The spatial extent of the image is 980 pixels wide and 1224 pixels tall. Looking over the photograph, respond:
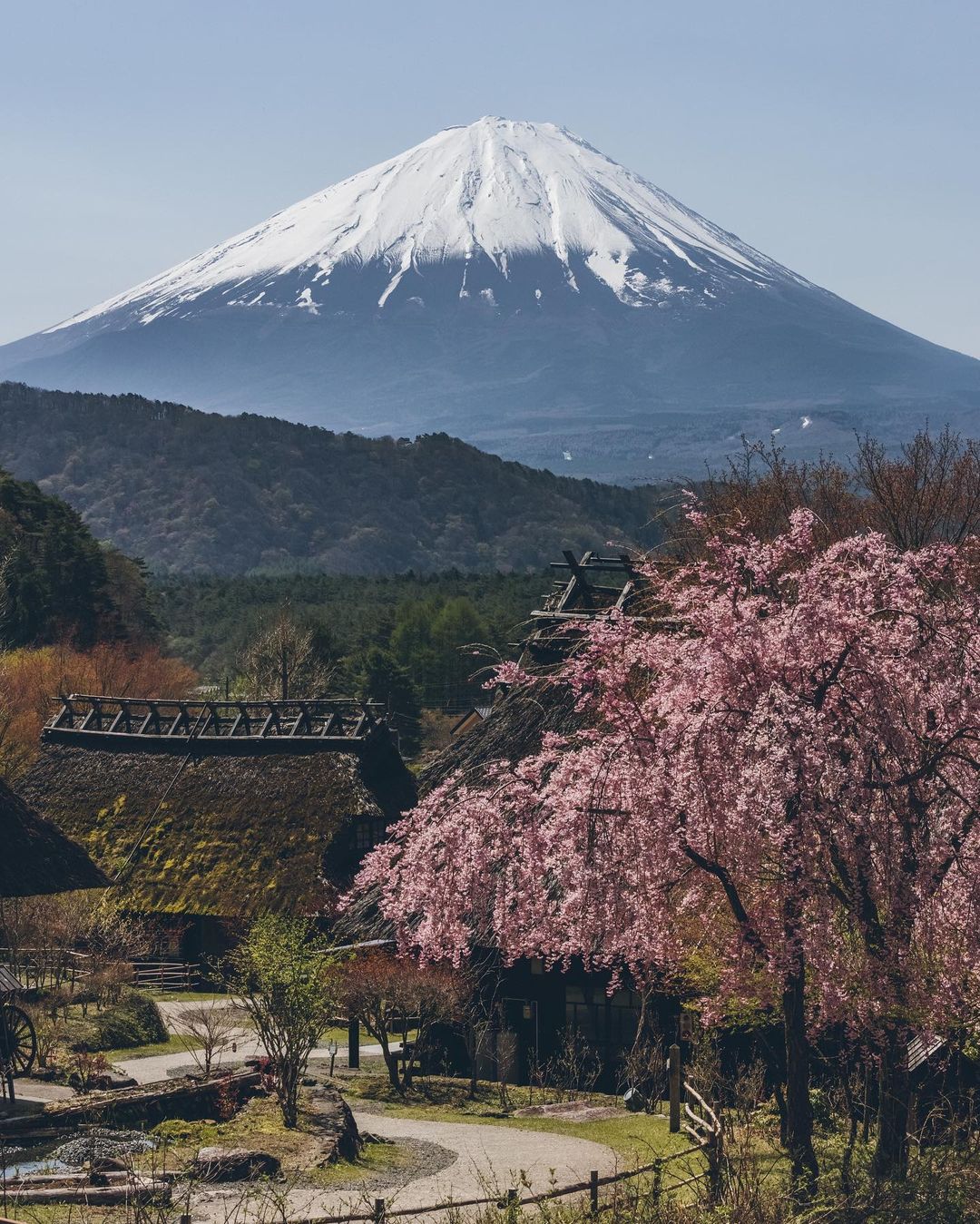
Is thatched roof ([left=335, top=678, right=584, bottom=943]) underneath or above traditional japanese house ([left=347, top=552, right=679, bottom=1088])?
above

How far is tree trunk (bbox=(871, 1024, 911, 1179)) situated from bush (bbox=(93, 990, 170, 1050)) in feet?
56.5

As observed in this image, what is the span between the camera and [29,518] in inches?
3381

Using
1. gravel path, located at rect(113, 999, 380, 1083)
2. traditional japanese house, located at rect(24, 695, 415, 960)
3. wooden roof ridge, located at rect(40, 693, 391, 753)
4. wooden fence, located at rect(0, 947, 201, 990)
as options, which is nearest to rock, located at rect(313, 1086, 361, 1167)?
gravel path, located at rect(113, 999, 380, 1083)

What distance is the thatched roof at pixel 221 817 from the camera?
41.8 m

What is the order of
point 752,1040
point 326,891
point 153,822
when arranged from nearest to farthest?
point 752,1040, point 326,891, point 153,822

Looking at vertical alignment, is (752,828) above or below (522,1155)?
above

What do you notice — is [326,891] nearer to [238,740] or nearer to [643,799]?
[238,740]

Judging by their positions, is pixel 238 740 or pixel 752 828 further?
pixel 238 740

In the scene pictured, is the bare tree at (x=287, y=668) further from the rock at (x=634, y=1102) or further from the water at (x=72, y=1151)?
the water at (x=72, y=1151)

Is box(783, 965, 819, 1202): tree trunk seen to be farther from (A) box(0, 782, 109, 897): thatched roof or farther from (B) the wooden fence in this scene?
(B) the wooden fence

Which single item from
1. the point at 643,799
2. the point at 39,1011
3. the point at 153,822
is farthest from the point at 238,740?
the point at 643,799

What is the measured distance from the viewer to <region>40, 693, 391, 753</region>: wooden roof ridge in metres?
45.3

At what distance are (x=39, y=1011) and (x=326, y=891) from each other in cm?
964

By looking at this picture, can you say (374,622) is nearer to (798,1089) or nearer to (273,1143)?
(273,1143)
